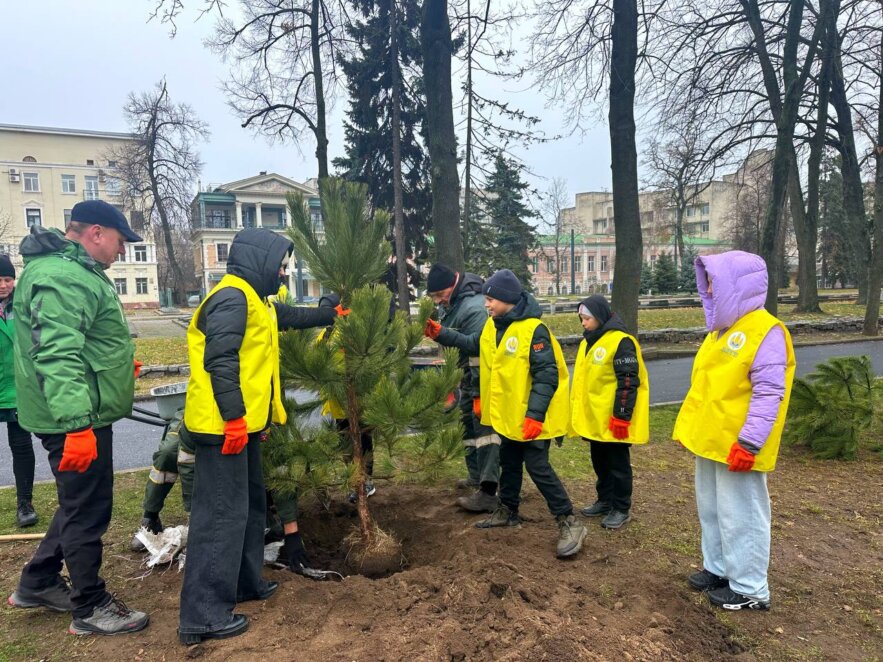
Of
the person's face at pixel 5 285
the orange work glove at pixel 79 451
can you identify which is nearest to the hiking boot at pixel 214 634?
the orange work glove at pixel 79 451

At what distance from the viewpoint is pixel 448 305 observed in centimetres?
453

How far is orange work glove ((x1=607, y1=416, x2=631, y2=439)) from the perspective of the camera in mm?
3895

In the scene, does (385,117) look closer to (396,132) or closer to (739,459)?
(396,132)

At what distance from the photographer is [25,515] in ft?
13.8

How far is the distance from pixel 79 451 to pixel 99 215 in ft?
3.91

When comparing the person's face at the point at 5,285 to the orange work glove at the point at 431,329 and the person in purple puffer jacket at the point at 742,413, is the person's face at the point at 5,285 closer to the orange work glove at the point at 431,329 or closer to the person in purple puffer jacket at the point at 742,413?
the orange work glove at the point at 431,329

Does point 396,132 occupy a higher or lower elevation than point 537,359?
higher

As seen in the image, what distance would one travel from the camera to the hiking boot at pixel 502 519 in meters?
3.94

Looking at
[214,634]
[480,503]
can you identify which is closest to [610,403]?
[480,503]

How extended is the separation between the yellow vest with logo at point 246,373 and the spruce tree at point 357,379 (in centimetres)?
43

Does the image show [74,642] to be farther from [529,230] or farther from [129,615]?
[529,230]

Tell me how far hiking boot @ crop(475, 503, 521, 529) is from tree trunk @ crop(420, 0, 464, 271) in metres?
5.06

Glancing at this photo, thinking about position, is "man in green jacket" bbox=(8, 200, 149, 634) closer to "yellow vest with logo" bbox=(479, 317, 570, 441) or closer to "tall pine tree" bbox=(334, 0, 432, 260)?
"yellow vest with logo" bbox=(479, 317, 570, 441)

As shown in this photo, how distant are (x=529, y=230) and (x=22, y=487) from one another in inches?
1046
